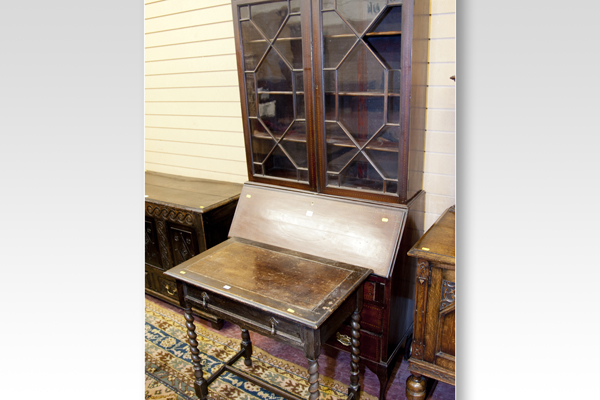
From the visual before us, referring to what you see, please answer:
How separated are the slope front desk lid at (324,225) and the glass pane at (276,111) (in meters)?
0.33

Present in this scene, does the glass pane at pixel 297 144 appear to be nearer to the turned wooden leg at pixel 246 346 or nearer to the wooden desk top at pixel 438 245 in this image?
the wooden desk top at pixel 438 245

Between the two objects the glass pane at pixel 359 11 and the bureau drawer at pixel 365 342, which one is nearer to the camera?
the glass pane at pixel 359 11

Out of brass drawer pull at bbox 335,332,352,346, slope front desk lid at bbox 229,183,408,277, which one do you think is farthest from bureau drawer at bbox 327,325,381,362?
slope front desk lid at bbox 229,183,408,277

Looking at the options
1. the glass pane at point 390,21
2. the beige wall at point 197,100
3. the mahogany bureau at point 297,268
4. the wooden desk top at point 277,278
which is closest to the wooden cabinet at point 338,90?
the glass pane at point 390,21

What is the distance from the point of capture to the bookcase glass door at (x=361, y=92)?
1.67 m

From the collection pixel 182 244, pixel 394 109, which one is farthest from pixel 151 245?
pixel 394 109

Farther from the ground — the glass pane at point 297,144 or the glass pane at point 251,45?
the glass pane at point 251,45

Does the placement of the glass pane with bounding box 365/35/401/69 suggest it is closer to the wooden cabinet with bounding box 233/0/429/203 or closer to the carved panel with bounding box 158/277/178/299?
the wooden cabinet with bounding box 233/0/429/203

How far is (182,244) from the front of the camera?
2477 mm

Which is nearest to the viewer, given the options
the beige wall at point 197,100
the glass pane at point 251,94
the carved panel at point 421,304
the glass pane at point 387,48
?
the carved panel at point 421,304

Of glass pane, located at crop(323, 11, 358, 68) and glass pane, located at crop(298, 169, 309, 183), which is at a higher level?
glass pane, located at crop(323, 11, 358, 68)

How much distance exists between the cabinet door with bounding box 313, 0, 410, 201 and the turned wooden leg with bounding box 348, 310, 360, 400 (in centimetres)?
57

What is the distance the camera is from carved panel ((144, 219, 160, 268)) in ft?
8.53
